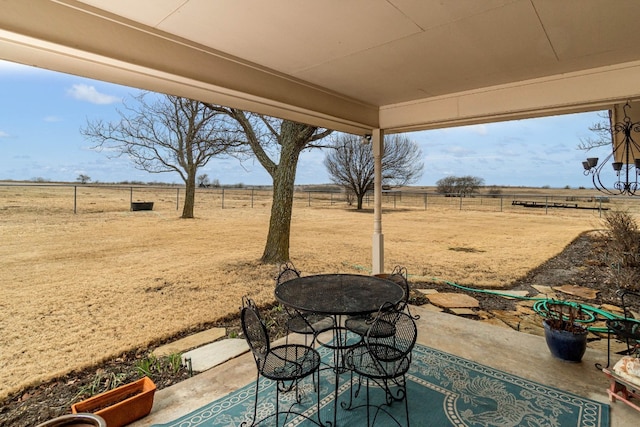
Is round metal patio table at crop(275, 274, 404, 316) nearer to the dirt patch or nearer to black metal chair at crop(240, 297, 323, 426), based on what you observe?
black metal chair at crop(240, 297, 323, 426)

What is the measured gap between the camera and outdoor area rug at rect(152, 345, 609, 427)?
176cm

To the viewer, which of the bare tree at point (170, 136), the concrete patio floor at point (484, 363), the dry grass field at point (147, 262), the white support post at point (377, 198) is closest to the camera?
the concrete patio floor at point (484, 363)

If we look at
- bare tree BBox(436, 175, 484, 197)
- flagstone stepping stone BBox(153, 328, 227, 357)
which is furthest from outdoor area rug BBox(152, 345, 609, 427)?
bare tree BBox(436, 175, 484, 197)

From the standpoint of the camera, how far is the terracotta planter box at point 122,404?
5.45 feet

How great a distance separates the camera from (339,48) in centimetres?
206

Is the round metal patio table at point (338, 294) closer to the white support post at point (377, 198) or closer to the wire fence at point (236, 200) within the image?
the white support post at point (377, 198)

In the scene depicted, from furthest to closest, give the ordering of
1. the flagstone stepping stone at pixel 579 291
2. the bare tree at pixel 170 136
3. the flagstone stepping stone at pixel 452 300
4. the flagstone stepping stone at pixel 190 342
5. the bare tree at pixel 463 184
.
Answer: the bare tree at pixel 463 184, the bare tree at pixel 170 136, the flagstone stepping stone at pixel 579 291, the flagstone stepping stone at pixel 452 300, the flagstone stepping stone at pixel 190 342

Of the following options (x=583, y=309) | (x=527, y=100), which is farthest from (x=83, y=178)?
(x=583, y=309)

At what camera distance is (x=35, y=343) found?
103 inches

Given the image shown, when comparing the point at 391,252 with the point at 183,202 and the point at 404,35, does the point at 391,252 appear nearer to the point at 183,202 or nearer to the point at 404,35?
the point at 183,202

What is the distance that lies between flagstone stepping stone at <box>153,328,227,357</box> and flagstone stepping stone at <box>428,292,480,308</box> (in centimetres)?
259

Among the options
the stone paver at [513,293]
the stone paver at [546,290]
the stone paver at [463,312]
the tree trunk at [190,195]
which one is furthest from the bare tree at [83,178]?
the stone paver at [546,290]

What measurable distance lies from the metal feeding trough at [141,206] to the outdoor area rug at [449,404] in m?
4.81

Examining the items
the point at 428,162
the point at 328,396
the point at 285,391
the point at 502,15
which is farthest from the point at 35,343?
the point at 428,162
